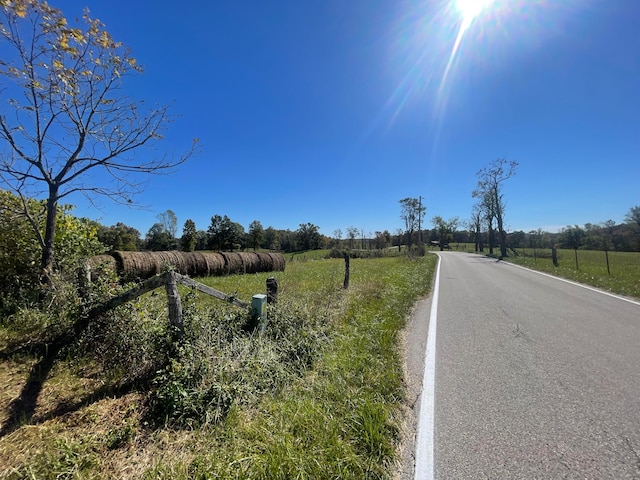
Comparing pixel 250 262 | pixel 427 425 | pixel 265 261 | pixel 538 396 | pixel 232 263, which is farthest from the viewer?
pixel 265 261

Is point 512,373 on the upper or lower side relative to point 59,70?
lower

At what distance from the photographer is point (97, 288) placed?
384 cm

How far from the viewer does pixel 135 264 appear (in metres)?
11.2

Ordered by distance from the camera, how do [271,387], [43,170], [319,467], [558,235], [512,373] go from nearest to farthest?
[319,467]
[271,387]
[512,373]
[43,170]
[558,235]

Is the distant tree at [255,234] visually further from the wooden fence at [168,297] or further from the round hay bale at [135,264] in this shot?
the wooden fence at [168,297]

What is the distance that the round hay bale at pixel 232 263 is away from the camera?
1552 cm

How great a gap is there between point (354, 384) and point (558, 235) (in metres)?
74.4

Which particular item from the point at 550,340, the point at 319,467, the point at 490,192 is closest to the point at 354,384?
the point at 319,467

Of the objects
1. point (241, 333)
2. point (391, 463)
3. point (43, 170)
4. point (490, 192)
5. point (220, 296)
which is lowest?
point (391, 463)

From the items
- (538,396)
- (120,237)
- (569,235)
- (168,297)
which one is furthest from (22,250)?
(569,235)

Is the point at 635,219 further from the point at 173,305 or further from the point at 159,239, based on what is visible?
the point at 159,239

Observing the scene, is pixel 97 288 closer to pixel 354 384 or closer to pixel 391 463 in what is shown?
pixel 354 384

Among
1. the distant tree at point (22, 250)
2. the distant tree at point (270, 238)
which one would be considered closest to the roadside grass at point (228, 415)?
the distant tree at point (22, 250)

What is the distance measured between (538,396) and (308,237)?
68.6 m
